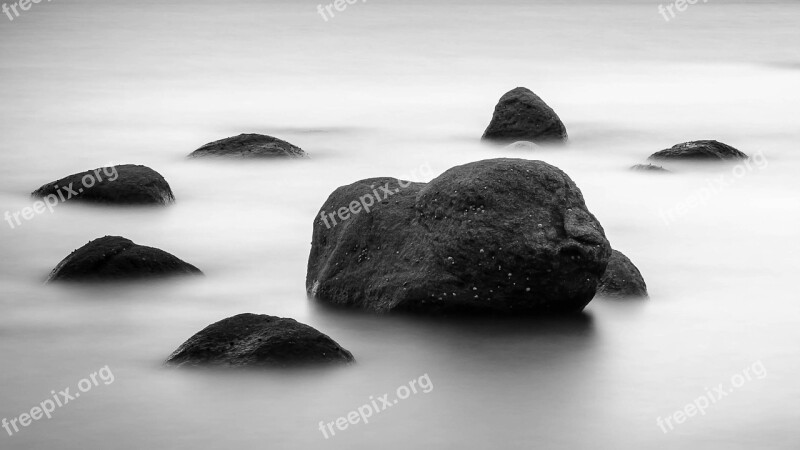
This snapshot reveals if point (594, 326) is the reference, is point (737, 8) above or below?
below

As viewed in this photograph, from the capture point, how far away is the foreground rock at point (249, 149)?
17906 millimetres

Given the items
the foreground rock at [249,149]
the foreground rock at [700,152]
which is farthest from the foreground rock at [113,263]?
the foreground rock at [700,152]

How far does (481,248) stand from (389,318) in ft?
2.73

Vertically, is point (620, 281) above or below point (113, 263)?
above

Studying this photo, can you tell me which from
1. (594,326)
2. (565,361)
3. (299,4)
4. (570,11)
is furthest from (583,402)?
(299,4)

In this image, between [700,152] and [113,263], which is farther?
[700,152]

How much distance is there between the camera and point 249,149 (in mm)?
17938

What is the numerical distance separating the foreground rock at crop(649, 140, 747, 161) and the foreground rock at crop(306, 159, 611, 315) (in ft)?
28.3

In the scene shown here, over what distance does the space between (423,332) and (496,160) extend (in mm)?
1322

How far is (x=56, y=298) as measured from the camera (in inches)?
412

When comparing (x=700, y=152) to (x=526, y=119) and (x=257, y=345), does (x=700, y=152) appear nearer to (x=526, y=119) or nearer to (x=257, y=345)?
(x=526, y=119)

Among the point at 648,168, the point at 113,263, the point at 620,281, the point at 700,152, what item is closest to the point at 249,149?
the point at 648,168

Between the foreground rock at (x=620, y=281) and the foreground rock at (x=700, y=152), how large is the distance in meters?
7.64

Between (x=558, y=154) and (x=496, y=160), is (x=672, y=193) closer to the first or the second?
(x=558, y=154)
